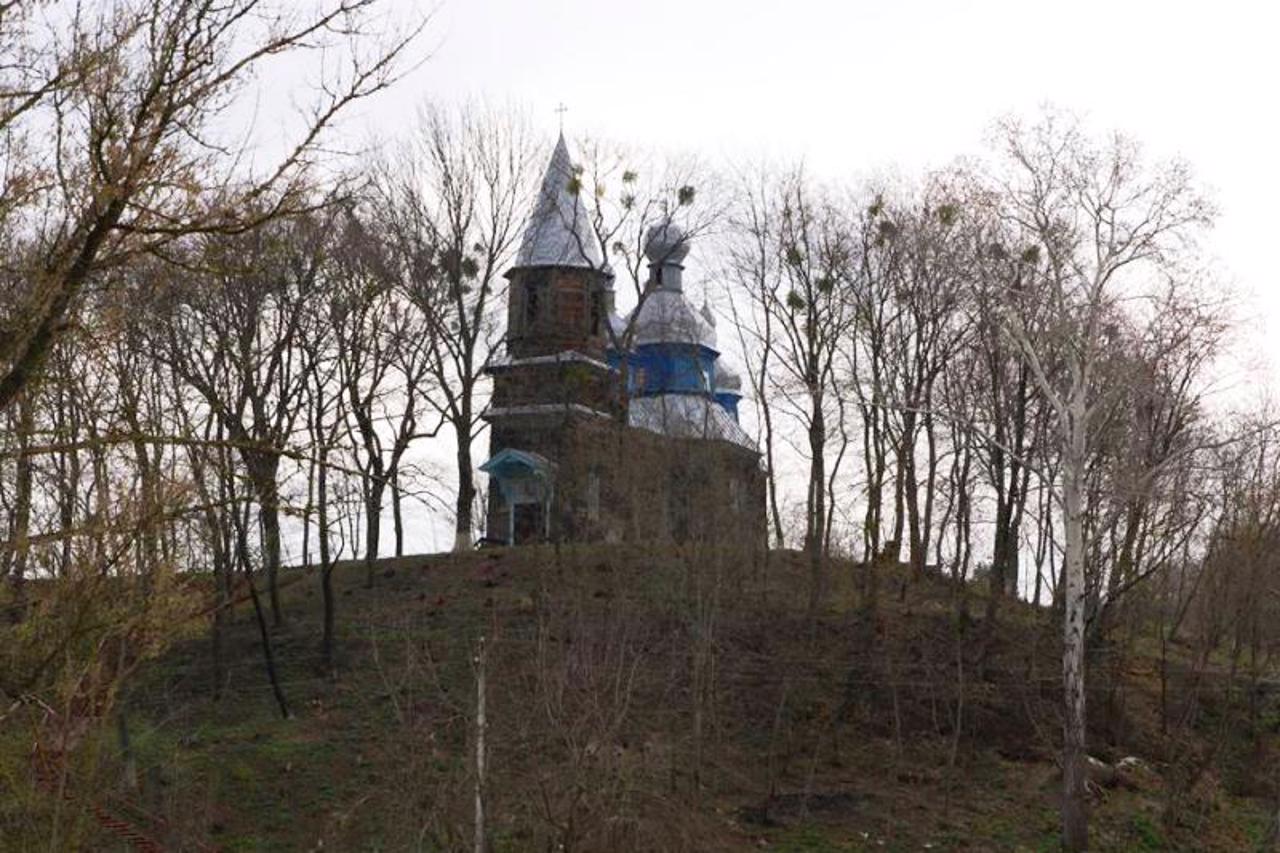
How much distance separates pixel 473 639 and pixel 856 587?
350 inches

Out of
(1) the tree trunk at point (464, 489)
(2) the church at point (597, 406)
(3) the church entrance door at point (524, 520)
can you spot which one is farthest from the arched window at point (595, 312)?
(1) the tree trunk at point (464, 489)

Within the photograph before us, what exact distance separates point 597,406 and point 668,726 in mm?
17840

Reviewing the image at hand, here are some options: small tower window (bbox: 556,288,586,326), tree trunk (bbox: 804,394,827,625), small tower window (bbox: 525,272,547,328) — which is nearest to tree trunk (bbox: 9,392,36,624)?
tree trunk (bbox: 804,394,827,625)

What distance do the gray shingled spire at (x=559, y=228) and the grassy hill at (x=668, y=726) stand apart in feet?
32.1

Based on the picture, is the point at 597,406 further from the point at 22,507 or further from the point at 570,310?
the point at 22,507

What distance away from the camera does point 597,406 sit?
43312mm

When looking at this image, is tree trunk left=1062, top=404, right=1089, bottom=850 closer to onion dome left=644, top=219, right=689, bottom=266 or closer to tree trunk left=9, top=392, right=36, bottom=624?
tree trunk left=9, top=392, right=36, bottom=624

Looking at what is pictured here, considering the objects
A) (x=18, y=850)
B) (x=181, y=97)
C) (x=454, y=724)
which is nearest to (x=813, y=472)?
(x=454, y=724)

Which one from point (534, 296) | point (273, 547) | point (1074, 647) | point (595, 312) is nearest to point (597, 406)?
point (595, 312)

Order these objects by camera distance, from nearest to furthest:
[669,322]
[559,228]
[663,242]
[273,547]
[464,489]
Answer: [273,547], [464,489], [663,242], [559,228], [669,322]

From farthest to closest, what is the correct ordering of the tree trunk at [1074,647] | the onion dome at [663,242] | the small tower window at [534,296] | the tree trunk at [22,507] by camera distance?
the small tower window at [534,296] → the onion dome at [663,242] → the tree trunk at [1074,647] → the tree trunk at [22,507]

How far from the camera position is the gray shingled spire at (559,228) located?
41.3 metres

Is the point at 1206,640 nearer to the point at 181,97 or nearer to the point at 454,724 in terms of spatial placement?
the point at 454,724

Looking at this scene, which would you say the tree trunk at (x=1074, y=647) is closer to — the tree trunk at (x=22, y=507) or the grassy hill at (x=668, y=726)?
the grassy hill at (x=668, y=726)
